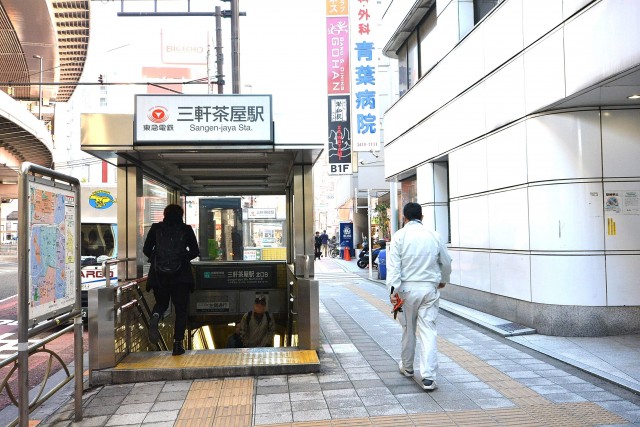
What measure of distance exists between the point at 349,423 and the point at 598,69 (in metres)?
4.70

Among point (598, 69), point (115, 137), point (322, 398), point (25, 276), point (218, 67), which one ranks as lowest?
point (322, 398)

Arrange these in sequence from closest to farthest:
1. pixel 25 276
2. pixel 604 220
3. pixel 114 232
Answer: pixel 25 276 < pixel 604 220 < pixel 114 232

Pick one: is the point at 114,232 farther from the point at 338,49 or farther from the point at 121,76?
the point at 121,76

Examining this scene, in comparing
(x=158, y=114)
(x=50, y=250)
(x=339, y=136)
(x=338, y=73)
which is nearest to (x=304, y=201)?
(x=158, y=114)

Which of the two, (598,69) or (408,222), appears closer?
(408,222)

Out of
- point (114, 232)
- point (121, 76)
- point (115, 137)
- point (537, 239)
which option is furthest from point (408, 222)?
point (121, 76)

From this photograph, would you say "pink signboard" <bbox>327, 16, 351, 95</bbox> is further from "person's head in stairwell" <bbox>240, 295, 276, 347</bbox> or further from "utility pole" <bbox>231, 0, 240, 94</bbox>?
"person's head in stairwell" <bbox>240, 295, 276, 347</bbox>

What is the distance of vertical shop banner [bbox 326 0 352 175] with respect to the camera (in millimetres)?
15398

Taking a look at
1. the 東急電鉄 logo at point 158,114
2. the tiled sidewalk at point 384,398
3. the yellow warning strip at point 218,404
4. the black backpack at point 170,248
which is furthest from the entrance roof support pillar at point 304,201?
the yellow warning strip at point 218,404

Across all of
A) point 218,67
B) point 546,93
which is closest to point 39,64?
point 218,67

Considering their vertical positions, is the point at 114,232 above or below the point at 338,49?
below

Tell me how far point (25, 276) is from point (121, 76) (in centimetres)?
6707

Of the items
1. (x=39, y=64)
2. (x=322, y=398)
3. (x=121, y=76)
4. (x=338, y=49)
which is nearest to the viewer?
(x=322, y=398)

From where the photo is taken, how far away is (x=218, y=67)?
47.1 feet
